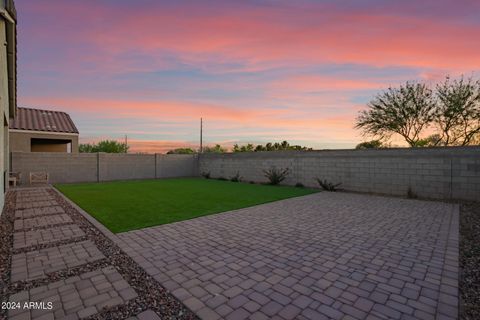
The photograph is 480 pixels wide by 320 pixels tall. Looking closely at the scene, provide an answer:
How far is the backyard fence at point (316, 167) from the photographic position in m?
8.89

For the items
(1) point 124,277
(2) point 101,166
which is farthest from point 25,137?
(1) point 124,277

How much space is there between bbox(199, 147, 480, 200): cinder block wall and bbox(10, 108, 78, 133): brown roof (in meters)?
16.2

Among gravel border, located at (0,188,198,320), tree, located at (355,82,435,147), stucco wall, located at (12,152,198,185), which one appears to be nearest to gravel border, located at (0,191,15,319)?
gravel border, located at (0,188,198,320)

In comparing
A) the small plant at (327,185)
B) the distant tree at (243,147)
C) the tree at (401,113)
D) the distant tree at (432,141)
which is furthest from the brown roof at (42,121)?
the distant tree at (432,141)

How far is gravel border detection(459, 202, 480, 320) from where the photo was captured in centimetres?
250

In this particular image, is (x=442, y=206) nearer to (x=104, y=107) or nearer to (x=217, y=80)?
(x=217, y=80)

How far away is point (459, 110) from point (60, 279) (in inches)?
769

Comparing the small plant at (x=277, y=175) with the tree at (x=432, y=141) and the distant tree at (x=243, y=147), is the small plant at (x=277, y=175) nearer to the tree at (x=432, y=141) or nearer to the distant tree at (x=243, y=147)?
the distant tree at (x=243, y=147)

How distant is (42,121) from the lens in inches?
750

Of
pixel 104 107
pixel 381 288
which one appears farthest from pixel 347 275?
pixel 104 107

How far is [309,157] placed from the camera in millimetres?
13102

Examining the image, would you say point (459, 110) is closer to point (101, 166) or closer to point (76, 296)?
point (76, 296)

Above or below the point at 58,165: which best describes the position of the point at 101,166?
below

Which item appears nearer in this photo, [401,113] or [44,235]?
[44,235]
